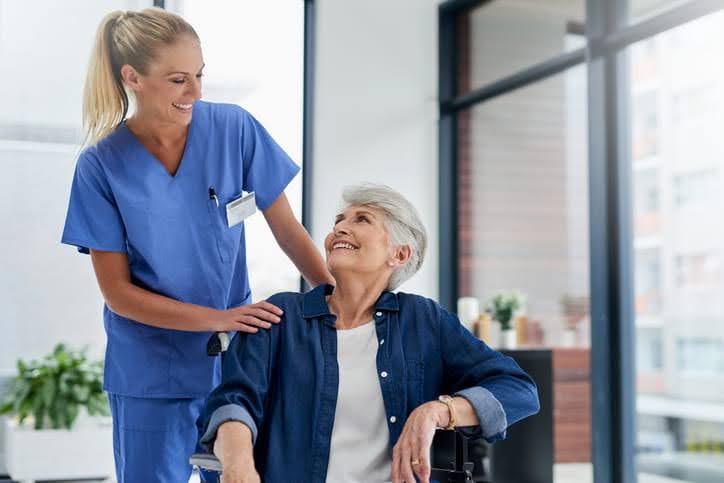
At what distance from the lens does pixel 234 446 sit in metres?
1.64

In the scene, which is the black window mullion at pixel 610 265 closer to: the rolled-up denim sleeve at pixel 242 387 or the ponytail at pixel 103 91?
the rolled-up denim sleeve at pixel 242 387

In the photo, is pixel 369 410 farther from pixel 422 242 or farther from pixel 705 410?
pixel 705 410

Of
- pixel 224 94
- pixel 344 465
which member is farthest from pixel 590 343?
pixel 344 465

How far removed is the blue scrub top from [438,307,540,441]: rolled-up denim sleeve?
52 cm

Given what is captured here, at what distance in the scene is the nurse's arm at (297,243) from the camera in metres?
2.10

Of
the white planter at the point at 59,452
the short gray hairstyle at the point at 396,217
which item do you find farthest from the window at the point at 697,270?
the white planter at the point at 59,452

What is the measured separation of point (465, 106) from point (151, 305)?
387 centimetres

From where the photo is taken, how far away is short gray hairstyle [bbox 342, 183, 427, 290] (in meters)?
1.97

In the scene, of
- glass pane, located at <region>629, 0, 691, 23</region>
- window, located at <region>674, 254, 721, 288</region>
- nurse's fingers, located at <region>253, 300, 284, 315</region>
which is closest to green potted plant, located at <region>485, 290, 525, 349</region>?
window, located at <region>674, 254, 721, 288</region>

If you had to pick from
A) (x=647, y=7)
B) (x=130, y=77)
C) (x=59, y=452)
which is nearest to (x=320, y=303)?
(x=130, y=77)

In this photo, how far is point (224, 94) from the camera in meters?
5.14

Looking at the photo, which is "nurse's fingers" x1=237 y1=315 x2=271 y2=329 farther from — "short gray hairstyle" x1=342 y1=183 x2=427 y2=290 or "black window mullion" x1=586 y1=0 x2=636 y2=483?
"black window mullion" x1=586 y1=0 x2=636 y2=483

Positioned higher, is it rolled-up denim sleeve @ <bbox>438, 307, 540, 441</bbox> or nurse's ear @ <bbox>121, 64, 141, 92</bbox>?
nurse's ear @ <bbox>121, 64, 141, 92</bbox>

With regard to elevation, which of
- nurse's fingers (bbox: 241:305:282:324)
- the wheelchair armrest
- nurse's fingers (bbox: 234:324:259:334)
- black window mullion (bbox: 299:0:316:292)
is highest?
black window mullion (bbox: 299:0:316:292)
